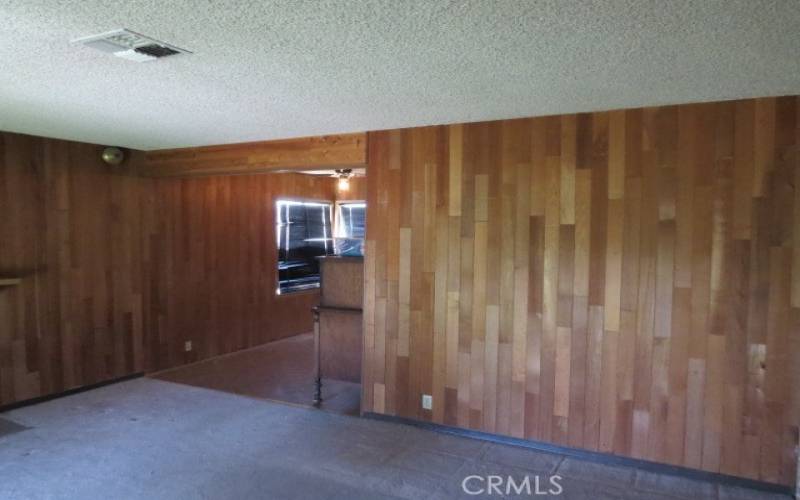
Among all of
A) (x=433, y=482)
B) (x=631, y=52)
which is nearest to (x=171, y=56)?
(x=631, y=52)

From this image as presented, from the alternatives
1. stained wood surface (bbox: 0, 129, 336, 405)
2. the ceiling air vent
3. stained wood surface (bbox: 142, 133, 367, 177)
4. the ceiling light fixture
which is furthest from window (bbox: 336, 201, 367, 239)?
the ceiling air vent

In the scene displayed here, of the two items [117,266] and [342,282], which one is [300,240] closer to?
[117,266]

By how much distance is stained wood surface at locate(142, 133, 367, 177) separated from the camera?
416 centimetres

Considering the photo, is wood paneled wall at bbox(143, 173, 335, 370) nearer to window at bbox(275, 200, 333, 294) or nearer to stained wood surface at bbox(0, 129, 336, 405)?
stained wood surface at bbox(0, 129, 336, 405)

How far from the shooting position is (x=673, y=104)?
3135 millimetres

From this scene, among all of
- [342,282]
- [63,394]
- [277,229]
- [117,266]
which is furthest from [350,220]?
[63,394]

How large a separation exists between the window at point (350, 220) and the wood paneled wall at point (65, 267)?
342 centimetres

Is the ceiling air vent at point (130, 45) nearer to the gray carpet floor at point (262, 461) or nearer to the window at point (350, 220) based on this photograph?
the gray carpet floor at point (262, 461)

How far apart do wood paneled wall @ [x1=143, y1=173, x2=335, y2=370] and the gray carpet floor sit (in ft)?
4.99

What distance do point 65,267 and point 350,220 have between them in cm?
424

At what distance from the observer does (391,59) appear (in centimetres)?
239

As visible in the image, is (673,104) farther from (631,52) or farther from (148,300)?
(148,300)

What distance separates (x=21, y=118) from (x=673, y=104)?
434 cm

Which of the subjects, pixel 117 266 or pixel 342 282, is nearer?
pixel 342 282
